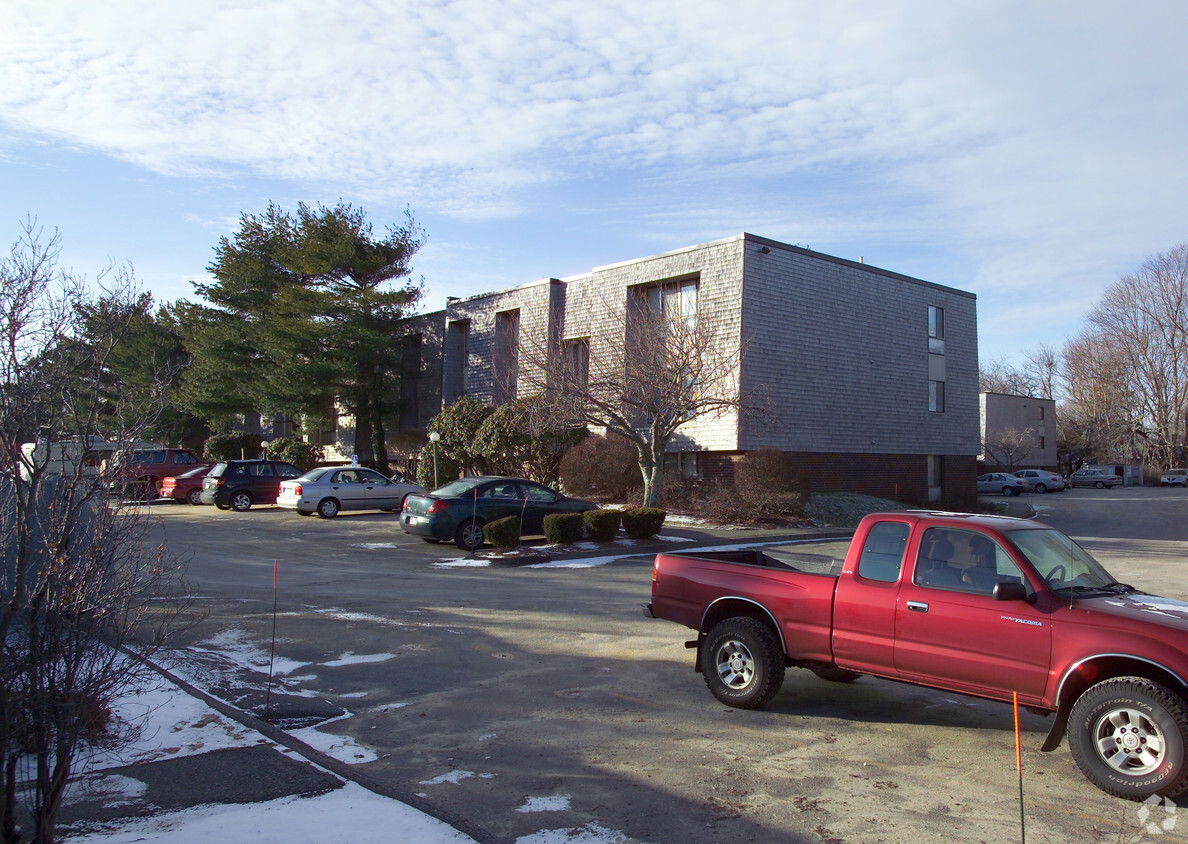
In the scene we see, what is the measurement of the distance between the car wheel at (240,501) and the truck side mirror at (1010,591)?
2581 centimetres

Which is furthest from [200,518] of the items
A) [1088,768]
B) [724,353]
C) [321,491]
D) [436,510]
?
[1088,768]

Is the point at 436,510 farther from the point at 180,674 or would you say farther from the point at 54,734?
the point at 54,734

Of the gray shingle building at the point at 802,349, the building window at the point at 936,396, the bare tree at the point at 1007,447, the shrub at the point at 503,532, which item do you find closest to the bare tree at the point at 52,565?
the shrub at the point at 503,532

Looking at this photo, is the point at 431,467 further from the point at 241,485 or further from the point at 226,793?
the point at 226,793

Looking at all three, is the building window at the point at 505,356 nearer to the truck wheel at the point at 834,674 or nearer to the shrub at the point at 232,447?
the shrub at the point at 232,447

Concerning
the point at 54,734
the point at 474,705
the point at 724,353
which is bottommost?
the point at 474,705

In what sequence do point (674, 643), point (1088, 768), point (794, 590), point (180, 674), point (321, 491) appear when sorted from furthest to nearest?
point (321, 491) → point (674, 643) → point (180, 674) → point (794, 590) → point (1088, 768)

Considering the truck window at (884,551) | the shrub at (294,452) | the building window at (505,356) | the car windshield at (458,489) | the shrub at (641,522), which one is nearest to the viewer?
the truck window at (884,551)

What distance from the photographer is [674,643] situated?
30.6ft

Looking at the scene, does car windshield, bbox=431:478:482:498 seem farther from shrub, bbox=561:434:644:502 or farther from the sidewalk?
the sidewalk

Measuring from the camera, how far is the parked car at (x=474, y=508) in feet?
57.6

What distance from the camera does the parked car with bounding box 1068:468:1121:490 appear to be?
59.8 meters

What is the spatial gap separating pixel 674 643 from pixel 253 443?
39.2 metres

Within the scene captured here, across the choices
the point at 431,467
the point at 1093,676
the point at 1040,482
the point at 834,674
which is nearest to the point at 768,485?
the point at 431,467
